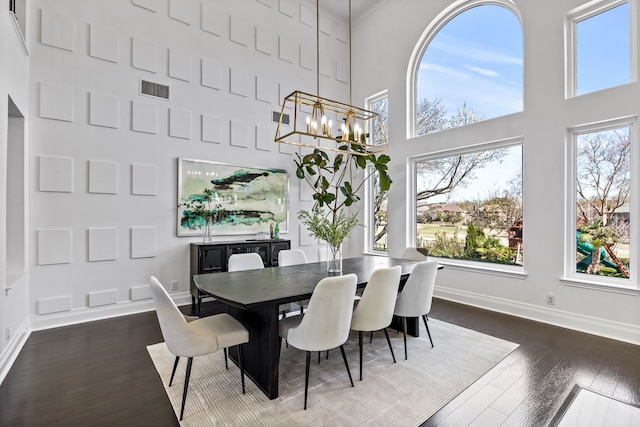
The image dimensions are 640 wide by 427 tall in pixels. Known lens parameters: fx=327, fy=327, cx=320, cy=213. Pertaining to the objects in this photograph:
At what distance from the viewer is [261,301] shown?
2.11 m

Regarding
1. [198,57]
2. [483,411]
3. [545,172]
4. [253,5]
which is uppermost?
[253,5]

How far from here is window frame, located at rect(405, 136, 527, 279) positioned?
14.2ft

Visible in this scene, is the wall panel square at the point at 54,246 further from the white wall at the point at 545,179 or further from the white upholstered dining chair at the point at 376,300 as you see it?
the white wall at the point at 545,179

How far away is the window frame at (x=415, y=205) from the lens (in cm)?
432

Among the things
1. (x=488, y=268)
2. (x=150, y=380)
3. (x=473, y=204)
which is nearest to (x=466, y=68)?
(x=473, y=204)

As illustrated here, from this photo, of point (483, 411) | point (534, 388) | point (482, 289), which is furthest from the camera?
point (482, 289)

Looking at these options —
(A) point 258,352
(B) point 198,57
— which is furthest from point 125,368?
(B) point 198,57

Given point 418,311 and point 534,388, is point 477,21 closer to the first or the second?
point 418,311

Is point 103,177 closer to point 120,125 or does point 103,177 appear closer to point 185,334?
point 120,125

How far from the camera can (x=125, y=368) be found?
2.73 meters

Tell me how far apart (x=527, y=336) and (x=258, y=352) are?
2848mm

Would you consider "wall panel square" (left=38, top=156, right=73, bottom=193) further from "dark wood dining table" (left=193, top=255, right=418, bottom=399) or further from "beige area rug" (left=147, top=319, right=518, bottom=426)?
"dark wood dining table" (left=193, top=255, right=418, bottom=399)

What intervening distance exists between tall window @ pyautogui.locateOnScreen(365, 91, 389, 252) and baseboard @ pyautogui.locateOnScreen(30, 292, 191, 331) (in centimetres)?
399

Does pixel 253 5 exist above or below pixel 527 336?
above
